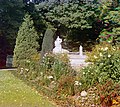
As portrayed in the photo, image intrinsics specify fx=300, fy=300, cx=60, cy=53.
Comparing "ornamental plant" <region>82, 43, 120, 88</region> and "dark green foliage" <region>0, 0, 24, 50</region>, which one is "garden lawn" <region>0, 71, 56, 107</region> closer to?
"ornamental plant" <region>82, 43, 120, 88</region>

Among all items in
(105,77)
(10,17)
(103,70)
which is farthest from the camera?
(10,17)

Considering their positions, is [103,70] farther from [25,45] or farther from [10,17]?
[10,17]

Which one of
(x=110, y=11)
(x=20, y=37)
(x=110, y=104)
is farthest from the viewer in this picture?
(x=20, y=37)

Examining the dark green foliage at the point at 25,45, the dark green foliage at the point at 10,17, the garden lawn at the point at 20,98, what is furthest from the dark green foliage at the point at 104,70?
the dark green foliage at the point at 10,17

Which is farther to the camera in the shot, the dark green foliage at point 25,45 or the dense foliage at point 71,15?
the dense foliage at point 71,15

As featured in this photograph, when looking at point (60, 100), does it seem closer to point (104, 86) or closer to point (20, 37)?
point (104, 86)

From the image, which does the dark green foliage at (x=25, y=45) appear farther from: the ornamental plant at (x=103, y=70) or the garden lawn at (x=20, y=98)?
the ornamental plant at (x=103, y=70)

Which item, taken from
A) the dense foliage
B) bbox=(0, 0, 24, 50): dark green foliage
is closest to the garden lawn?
bbox=(0, 0, 24, 50): dark green foliage

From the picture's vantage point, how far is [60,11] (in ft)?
95.8

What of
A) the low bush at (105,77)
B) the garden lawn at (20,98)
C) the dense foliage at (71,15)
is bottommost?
the garden lawn at (20,98)

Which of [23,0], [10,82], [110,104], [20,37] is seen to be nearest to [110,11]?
[20,37]

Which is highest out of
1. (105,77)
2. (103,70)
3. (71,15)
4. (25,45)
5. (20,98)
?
(71,15)

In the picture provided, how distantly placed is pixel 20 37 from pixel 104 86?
1452 centimetres

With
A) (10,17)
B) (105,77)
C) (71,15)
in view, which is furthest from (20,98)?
(71,15)
